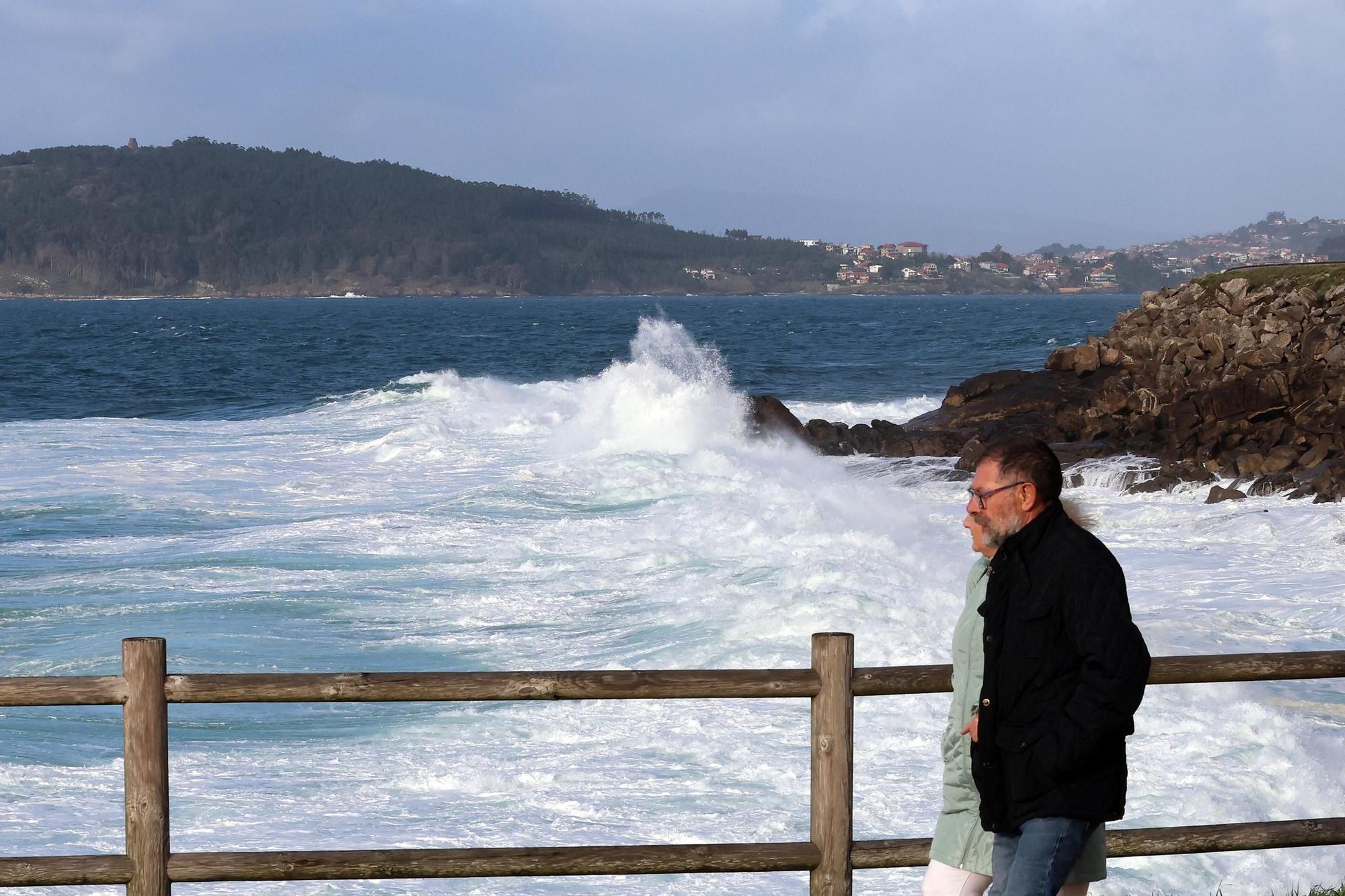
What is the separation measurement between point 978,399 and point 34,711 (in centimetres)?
2332

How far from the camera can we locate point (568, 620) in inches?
460

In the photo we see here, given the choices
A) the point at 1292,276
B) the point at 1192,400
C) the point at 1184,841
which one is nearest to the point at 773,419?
the point at 1192,400

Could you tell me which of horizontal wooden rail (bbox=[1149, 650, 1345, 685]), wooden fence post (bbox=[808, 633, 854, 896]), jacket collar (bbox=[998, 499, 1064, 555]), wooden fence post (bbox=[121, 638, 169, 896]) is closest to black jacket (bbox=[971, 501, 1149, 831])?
jacket collar (bbox=[998, 499, 1064, 555])

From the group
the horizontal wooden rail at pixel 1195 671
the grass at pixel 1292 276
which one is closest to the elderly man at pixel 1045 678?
the horizontal wooden rail at pixel 1195 671

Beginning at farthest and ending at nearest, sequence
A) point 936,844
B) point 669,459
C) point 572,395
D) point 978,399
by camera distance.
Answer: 1. point 572,395
2. point 978,399
3. point 669,459
4. point 936,844

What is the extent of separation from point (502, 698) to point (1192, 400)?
22.6 meters

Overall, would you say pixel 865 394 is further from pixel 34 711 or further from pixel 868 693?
pixel 868 693

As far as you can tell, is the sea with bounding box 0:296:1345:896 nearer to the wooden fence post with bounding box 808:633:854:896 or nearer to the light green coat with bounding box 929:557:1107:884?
the light green coat with bounding box 929:557:1107:884

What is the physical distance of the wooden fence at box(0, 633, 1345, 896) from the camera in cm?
423

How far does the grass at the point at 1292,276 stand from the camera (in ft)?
96.1

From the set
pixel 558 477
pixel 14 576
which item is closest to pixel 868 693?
pixel 14 576

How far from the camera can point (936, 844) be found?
3730mm

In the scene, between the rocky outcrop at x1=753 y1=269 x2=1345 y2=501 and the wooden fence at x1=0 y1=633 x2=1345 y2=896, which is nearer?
the wooden fence at x1=0 y1=633 x2=1345 y2=896

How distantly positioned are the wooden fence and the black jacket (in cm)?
85
